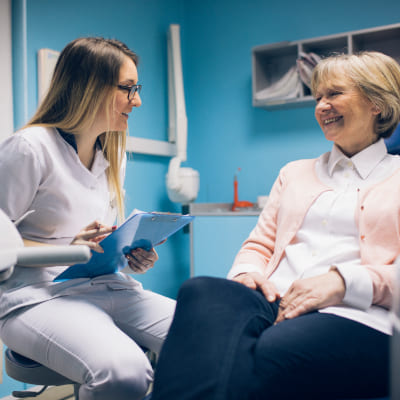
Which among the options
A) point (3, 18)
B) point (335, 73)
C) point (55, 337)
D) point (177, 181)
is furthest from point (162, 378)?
point (177, 181)

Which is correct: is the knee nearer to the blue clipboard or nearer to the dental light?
the blue clipboard

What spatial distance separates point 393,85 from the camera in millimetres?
1347

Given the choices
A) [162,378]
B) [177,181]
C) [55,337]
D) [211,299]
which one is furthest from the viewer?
[177,181]

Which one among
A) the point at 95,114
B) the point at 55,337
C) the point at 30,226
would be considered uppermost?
the point at 95,114

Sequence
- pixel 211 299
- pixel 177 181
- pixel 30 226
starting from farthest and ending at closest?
pixel 177 181
pixel 30 226
pixel 211 299

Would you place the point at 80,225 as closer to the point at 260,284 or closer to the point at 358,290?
the point at 260,284

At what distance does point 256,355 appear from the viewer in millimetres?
886

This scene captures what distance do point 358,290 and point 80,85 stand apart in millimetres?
900

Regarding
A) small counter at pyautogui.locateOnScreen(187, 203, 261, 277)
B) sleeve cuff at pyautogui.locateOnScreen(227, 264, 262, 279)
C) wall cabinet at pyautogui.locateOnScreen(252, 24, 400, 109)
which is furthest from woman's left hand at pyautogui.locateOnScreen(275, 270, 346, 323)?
wall cabinet at pyautogui.locateOnScreen(252, 24, 400, 109)

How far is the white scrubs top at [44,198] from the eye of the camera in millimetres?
1209

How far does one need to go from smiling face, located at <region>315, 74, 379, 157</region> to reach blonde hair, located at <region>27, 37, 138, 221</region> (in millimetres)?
620

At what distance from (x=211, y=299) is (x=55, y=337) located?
38 cm

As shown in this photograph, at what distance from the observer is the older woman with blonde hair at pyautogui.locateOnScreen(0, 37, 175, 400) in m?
1.06

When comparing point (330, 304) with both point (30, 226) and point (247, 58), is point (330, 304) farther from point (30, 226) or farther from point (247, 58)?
point (247, 58)
